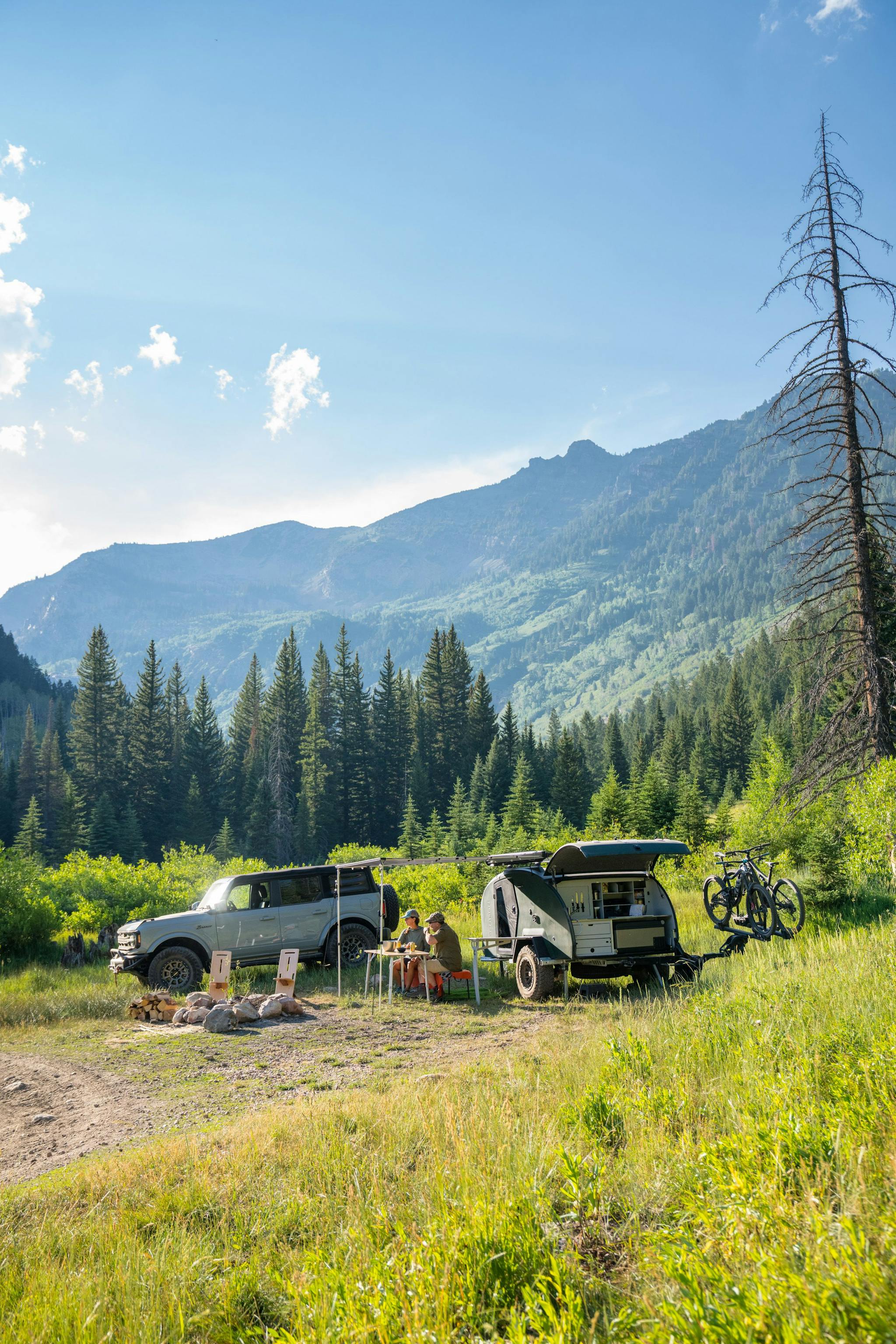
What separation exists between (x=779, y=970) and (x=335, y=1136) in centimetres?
582

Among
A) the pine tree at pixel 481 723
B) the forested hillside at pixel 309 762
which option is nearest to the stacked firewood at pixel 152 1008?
the forested hillside at pixel 309 762

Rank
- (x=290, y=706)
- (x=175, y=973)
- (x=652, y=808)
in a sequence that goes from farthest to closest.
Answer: (x=290, y=706), (x=652, y=808), (x=175, y=973)

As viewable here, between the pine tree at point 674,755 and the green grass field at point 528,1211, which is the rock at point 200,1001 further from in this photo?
the pine tree at point 674,755

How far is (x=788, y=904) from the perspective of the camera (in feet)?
40.4

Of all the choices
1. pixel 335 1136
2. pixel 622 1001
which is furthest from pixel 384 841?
pixel 335 1136

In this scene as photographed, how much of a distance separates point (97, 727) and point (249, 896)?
7688cm

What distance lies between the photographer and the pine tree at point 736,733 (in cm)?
9912

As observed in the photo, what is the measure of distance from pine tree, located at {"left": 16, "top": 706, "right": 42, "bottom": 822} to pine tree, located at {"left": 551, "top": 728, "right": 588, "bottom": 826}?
60.0 meters

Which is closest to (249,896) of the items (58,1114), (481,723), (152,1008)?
(152,1008)

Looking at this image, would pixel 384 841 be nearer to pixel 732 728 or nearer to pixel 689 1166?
pixel 732 728

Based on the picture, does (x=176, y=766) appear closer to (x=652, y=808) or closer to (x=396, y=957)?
(x=652, y=808)

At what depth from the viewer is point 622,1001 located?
Answer: 1168 cm

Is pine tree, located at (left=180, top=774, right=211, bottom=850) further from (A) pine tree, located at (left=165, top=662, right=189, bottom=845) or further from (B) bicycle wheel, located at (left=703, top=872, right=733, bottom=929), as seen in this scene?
(B) bicycle wheel, located at (left=703, top=872, right=733, bottom=929)

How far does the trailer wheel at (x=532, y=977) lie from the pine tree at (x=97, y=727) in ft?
255
